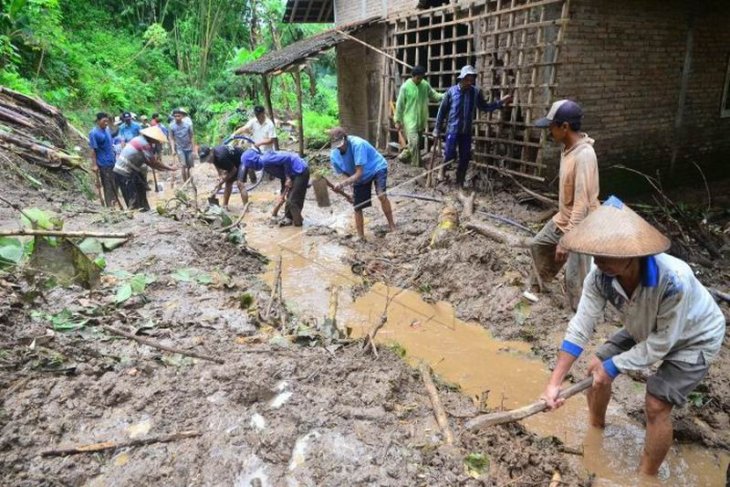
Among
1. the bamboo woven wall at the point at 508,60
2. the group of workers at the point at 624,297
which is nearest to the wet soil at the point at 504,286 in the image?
the group of workers at the point at 624,297

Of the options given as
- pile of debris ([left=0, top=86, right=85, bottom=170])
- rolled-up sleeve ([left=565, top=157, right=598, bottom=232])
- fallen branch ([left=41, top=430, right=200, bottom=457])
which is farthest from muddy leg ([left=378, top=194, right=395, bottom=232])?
pile of debris ([left=0, top=86, right=85, bottom=170])

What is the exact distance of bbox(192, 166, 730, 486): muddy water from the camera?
3092 mm

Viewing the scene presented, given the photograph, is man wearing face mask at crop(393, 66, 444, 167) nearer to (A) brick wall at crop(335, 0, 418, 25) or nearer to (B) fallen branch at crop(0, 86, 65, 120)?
(A) brick wall at crop(335, 0, 418, 25)

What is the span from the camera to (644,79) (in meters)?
7.96

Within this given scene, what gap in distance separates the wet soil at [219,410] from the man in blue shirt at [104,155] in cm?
540

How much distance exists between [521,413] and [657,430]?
0.75 m

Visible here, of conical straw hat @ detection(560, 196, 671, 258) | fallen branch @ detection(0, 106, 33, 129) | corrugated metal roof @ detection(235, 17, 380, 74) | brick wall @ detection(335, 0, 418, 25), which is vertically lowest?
conical straw hat @ detection(560, 196, 671, 258)

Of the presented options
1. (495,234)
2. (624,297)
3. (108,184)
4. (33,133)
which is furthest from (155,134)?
(624,297)

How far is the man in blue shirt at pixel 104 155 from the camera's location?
8.52 m

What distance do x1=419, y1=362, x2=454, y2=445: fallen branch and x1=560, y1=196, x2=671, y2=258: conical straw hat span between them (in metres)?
1.20

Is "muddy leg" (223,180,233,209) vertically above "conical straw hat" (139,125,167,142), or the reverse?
"conical straw hat" (139,125,167,142)

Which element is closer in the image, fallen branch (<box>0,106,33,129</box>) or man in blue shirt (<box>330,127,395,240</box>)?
man in blue shirt (<box>330,127,395,240</box>)

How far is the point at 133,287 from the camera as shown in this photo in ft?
14.0

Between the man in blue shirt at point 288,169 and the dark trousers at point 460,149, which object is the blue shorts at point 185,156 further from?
the dark trousers at point 460,149
